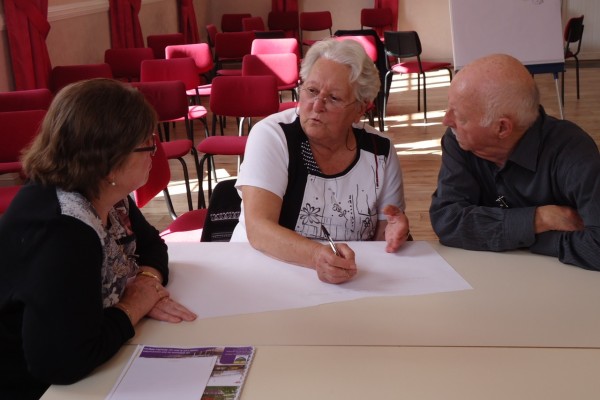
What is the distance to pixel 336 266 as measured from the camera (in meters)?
1.66

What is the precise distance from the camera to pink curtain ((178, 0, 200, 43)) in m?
10.0

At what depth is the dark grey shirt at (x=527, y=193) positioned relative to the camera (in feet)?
5.80

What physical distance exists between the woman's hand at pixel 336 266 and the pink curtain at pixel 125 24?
6.59 meters

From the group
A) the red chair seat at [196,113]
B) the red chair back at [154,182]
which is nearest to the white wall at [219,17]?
the red chair seat at [196,113]

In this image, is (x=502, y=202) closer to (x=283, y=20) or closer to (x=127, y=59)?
(x=127, y=59)

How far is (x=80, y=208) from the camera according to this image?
1355mm

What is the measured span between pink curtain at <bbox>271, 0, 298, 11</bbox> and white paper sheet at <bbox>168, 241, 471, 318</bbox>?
1041 cm

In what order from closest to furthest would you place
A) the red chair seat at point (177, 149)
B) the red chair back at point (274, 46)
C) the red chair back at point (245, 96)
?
the red chair seat at point (177, 149) → the red chair back at point (245, 96) → the red chair back at point (274, 46)

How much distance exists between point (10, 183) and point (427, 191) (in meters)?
2.92

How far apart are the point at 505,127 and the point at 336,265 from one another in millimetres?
608

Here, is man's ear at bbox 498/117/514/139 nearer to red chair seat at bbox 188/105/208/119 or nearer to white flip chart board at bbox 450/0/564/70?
white flip chart board at bbox 450/0/564/70

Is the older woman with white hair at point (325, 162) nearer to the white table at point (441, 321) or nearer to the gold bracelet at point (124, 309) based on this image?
the white table at point (441, 321)

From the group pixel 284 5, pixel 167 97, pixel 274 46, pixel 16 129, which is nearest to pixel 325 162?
pixel 16 129

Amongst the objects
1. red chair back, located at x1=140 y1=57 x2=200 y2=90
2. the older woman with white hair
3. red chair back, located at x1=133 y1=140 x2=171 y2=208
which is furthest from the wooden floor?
the older woman with white hair
